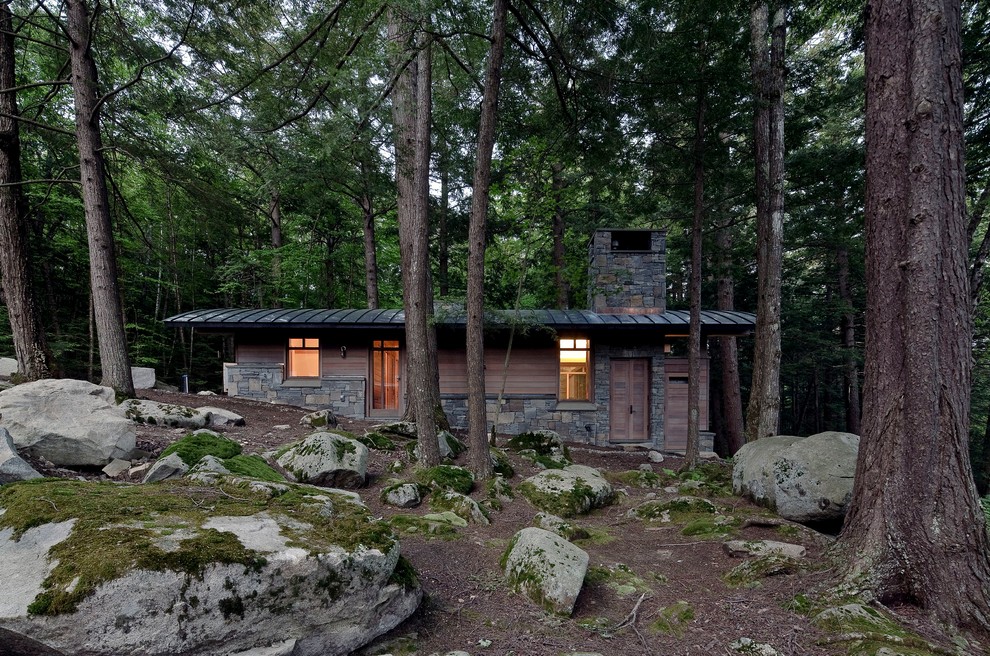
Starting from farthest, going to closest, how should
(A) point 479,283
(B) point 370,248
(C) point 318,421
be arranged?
(B) point 370,248 → (C) point 318,421 → (A) point 479,283

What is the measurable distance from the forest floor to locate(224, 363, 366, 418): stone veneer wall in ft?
20.3

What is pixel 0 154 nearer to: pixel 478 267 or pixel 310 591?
pixel 478 267

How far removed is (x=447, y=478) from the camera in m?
5.34

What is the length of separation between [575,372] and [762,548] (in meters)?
7.21

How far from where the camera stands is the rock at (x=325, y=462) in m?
5.00

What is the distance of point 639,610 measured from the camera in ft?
9.80

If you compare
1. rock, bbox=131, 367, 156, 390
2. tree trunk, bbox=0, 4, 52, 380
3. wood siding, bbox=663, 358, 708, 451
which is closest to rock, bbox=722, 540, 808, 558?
wood siding, bbox=663, 358, 708, 451

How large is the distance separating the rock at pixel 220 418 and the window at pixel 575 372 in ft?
23.9

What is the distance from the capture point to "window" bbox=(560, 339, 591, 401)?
1063 cm

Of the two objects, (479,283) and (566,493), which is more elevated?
(479,283)

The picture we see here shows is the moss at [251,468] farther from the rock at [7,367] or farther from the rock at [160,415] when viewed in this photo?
the rock at [7,367]

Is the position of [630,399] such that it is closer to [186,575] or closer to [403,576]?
[403,576]

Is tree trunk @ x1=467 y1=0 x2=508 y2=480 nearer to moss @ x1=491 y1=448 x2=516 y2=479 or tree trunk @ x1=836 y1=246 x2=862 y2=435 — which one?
moss @ x1=491 y1=448 x2=516 y2=479

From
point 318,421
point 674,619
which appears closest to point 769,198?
point 674,619
